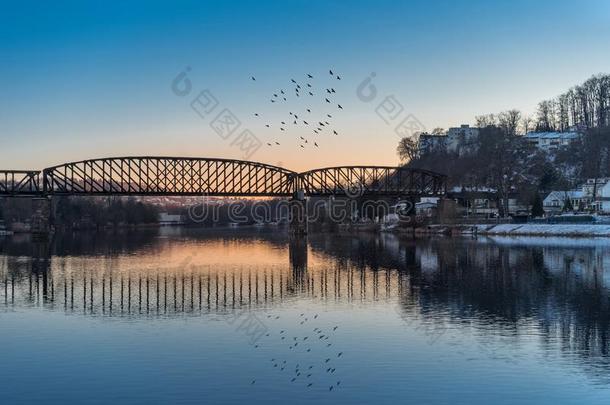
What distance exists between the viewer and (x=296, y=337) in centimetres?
2789

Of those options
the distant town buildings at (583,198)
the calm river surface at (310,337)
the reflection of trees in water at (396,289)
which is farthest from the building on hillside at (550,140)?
the calm river surface at (310,337)

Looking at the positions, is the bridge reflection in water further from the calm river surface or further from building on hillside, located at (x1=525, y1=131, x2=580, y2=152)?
building on hillside, located at (x1=525, y1=131, x2=580, y2=152)

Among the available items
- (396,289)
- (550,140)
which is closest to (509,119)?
(550,140)

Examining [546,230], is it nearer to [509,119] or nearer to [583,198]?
[583,198]

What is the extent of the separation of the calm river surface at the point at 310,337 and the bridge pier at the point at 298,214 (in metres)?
87.1

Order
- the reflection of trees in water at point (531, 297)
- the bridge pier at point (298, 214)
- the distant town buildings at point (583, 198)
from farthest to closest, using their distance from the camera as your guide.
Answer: the bridge pier at point (298, 214)
the distant town buildings at point (583, 198)
the reflection of trees in water at point (531, 297)

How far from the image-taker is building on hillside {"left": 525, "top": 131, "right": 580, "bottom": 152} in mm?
177300

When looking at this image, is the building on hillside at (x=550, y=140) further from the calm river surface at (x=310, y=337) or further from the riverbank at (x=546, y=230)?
the calm river surface at (x=310, y=337)

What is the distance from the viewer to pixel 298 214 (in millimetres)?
148875

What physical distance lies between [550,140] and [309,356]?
565 feet

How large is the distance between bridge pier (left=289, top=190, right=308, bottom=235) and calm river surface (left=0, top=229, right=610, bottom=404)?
87139mm

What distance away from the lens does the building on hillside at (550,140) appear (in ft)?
582

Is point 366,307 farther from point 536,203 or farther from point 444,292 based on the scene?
point 536,203

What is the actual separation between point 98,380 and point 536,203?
375 ft
